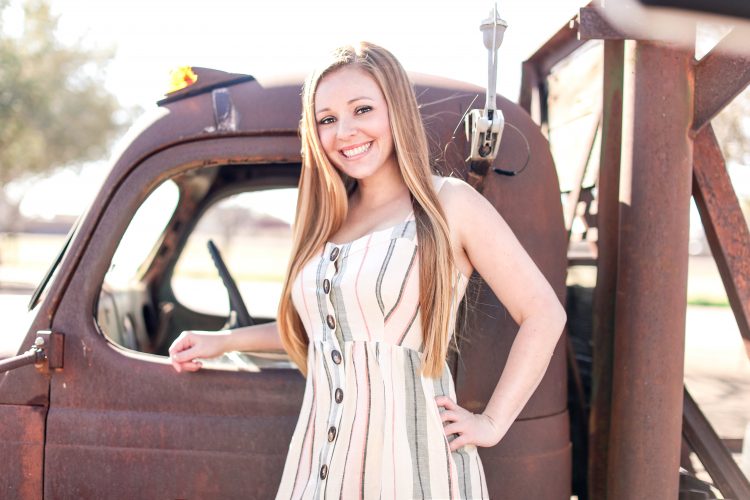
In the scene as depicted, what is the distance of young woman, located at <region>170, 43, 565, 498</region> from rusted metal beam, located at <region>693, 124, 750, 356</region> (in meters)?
0.65

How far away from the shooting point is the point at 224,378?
6.67 feet

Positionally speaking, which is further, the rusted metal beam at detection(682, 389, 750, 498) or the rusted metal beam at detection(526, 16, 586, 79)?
the rusted metal beam at detection(526, 16, 586, 79)

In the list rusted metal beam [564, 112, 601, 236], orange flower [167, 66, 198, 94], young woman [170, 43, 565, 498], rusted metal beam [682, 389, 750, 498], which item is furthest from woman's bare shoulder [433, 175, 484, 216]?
rusted metal beam [682, 389, 750, 498]

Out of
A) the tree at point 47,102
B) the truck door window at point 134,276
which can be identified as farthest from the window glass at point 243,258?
the tree at point 47,102

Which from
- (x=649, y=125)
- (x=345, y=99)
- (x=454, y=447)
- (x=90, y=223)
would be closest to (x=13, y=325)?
(x=90, y=223)

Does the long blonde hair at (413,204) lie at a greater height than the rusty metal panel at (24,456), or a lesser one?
greater

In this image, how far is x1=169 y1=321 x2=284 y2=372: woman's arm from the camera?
6.53 ft

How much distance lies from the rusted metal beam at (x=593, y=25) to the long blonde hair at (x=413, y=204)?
1.67ft

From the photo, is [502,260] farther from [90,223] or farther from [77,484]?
[77,484]

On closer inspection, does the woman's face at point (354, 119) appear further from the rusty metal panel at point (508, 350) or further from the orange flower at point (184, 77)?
the orange flower at point (184, 77)

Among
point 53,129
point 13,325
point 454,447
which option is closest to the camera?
point 454,447

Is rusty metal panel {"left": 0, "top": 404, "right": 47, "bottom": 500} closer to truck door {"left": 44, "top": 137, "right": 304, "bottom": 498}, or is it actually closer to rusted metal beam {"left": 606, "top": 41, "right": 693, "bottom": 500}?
truck door {"left": 44, "top": 137, "right": 304, "bottom": 498}

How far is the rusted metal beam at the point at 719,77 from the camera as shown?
6.29ft

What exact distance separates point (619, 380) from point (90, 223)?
149 centimetres
